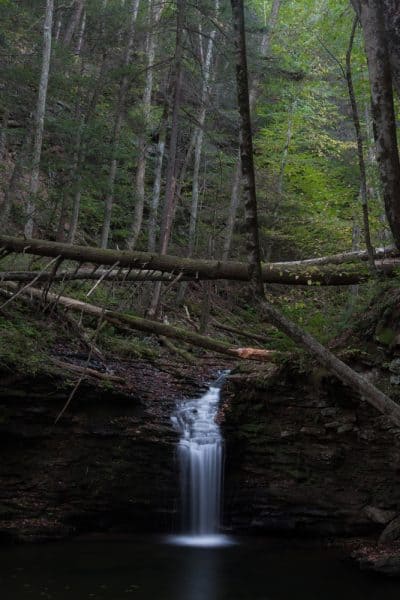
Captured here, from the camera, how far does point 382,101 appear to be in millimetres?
4746

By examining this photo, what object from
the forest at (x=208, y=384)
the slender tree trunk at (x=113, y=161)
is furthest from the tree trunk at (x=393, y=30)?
the slender tree trunk at (x=113, y=161)

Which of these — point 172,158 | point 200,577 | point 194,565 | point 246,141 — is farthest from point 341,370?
point 172,158

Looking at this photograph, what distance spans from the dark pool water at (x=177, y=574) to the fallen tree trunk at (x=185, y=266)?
147 inches

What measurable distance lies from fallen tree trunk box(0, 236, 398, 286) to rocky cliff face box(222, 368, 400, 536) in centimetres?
168

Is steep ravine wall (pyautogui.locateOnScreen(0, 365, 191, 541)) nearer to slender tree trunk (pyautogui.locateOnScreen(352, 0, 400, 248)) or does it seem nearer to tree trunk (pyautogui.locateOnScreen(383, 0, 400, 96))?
slender tree trunk (pyautogui.locateOnScreen(352, 0, 400, 248))

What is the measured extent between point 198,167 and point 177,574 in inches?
481

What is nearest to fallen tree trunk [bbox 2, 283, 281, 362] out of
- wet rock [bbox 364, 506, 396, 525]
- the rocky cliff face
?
the rocky cliff face

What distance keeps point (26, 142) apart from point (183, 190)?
326 inches

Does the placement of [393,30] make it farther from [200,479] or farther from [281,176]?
[281,176]

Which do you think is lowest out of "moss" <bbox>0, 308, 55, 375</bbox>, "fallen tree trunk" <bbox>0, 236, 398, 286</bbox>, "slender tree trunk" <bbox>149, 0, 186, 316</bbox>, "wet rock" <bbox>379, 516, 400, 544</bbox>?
"wet rock" <bbox>379, 516, 400, 544</bbox>

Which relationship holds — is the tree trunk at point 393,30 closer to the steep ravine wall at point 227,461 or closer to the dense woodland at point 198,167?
the dense woodland at point 198,167

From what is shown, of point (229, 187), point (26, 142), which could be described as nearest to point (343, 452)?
point (26, 142)

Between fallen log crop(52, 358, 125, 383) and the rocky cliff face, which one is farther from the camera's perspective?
fallen log crop(52, 358, 125, 383)

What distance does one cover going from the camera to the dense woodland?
6.64m
